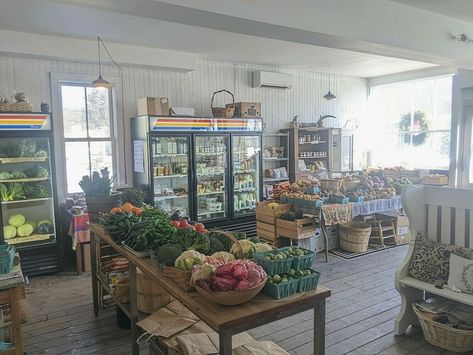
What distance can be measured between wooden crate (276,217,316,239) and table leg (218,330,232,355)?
3430 mm

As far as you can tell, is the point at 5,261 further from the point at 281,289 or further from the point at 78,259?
the point at 78,259

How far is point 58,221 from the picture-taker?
16.1 feet

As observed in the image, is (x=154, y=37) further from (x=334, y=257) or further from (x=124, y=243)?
(x=334, y=257)

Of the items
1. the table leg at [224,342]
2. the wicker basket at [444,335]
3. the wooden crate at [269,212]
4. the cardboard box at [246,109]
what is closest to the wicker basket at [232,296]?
the table leg at [224,342]

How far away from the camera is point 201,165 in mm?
6242

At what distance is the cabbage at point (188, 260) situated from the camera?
194 cm

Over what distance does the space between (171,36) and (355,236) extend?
381 centimetres

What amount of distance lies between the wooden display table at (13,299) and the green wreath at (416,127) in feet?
26.3

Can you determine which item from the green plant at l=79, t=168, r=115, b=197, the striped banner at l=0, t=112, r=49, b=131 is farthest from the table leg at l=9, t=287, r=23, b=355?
the striped banner at l=0, t=112, r=49, b=131

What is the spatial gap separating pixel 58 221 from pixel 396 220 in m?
5.00

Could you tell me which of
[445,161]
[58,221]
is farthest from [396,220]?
[58,221]

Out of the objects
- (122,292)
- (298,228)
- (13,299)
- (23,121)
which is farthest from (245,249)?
(23,121)

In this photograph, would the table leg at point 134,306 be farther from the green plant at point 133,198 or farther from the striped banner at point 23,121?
the striped banner at point 23,121

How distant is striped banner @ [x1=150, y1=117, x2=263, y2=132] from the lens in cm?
559
